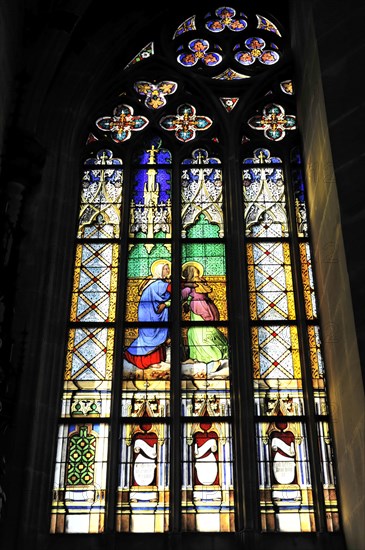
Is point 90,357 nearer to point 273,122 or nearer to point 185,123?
point 185,123

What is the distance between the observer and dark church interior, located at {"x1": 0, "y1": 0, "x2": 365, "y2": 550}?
724 cm

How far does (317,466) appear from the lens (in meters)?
7.73

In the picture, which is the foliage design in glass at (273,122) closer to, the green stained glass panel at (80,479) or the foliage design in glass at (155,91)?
the foliage design in glass at (155,91)

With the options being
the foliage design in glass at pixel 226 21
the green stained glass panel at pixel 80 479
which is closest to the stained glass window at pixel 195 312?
the green stained glass panel at pixel 80 479

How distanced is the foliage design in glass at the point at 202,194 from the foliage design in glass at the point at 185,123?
276mm

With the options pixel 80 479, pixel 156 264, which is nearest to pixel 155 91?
pixel 156 264

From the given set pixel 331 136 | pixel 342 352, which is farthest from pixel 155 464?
pixel 331 136

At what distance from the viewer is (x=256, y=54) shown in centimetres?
1066

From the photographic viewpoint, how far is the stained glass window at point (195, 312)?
7703 millimetres

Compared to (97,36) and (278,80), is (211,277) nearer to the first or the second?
(278,80)

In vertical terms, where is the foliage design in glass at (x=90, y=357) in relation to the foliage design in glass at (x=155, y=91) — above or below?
below

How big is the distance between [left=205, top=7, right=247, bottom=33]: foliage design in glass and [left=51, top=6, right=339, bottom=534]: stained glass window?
6.7 inches

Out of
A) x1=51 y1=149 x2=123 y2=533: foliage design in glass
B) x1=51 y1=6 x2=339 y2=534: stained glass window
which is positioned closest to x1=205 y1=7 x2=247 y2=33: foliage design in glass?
x1=51 y1=6 x2=339 y2=534: stained glass window

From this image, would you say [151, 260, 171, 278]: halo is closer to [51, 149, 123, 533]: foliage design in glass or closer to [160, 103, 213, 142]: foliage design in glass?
[51, 149, 123, 533]: foliage design in glass
